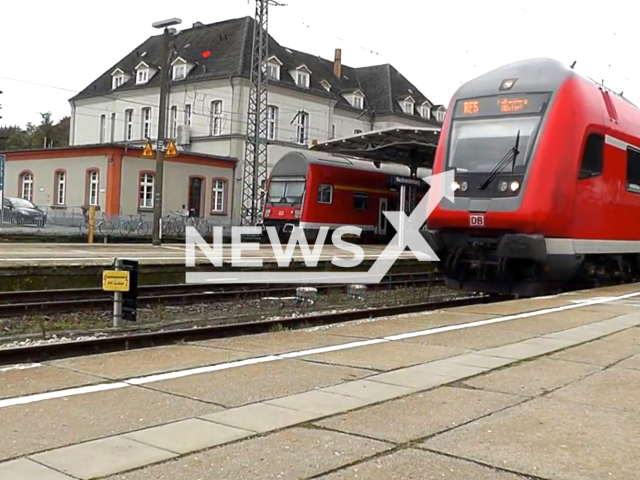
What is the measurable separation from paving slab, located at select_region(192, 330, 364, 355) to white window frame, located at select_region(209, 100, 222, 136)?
140 feet

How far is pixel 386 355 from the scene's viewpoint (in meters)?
8.50

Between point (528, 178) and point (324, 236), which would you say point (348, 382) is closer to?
point (528, 178)

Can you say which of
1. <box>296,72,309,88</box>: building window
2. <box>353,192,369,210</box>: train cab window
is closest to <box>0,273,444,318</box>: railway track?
<box>353,192,369,210</box>: train cab window

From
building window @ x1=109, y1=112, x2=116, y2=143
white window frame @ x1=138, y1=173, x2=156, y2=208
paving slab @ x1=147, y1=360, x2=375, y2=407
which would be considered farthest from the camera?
building window @ x1=109, y1=112, x2=116, y2=143

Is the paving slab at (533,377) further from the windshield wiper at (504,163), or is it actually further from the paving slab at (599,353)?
the windshield wiper at (504,163)

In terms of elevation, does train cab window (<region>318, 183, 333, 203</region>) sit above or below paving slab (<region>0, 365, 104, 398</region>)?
above

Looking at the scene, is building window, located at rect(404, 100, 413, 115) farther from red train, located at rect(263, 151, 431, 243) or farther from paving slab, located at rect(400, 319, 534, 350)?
paving slab, located at rect(400, 319, 534, 350)

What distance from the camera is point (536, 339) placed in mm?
9633

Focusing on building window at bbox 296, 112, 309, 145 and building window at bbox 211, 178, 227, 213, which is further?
building window at bbox 296, 112, 309, 145

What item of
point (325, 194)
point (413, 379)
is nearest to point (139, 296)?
point (413, 379)

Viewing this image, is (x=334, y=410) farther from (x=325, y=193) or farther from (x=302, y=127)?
(x=302, y=127)

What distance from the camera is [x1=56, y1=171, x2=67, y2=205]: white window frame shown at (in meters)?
44.0

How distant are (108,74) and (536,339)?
57796 millimetres

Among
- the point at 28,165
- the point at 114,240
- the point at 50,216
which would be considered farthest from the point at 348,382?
the point at 28,165
